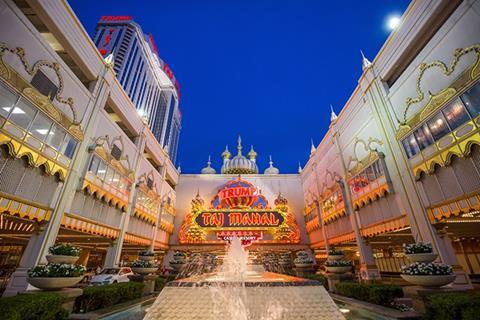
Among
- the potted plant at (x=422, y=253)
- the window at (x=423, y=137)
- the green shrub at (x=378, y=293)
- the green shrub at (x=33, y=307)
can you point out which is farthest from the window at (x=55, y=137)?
the window at (x=423, y=137)

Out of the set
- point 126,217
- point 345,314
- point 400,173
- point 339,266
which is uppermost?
point 400,173

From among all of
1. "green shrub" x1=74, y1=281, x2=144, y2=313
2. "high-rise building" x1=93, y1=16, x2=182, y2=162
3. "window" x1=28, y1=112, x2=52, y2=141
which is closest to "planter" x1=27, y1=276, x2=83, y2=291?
"green shrub" x1=74, y1=281, x2=144, y2=313

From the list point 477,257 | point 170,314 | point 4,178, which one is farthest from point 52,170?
point 477,257

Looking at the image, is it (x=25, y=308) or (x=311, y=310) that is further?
(x=25, y=308)

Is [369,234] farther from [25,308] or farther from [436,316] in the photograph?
[25,308]

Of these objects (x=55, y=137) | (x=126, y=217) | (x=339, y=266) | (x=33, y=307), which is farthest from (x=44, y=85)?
(x=339, y=266)

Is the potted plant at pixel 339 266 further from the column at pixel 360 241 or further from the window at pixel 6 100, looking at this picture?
the window at pixel 6 100

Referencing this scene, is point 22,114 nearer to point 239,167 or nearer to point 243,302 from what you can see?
point 243,302

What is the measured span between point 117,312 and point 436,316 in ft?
35.1

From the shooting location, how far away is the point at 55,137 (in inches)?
476

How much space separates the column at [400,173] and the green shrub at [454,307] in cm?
662

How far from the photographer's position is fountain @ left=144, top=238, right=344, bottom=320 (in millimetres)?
4742

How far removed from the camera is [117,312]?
8.16 m

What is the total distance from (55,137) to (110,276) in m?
9.68
